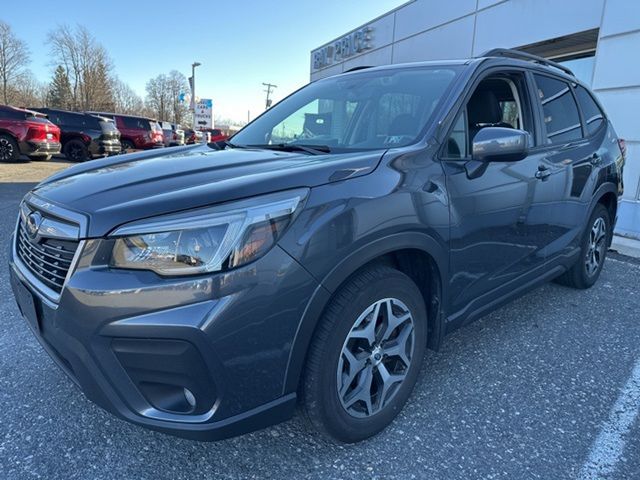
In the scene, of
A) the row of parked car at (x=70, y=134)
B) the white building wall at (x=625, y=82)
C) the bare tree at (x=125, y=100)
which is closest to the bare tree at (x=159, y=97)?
the bare tree at (x=125, y=100)

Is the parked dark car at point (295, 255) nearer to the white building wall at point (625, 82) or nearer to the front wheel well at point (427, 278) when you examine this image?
the front wheel well at point (427, 278)

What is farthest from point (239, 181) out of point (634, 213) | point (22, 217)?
point (634, 213)

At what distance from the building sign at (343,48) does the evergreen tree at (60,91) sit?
50.1m

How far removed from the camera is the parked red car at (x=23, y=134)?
1295 cm

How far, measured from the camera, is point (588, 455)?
2027mm

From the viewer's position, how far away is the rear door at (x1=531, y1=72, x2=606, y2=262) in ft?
9.89

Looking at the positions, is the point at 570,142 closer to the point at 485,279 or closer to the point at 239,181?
the point at 485,279

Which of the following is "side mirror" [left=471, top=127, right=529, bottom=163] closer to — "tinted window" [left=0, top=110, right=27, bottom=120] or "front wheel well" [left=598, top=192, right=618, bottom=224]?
"front wheel well" [left=598, top=192, right=618, bottom=224]

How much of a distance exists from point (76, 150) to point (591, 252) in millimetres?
17273

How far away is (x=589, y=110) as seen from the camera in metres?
3.78

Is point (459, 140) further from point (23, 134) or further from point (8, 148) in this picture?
point (8, 148)

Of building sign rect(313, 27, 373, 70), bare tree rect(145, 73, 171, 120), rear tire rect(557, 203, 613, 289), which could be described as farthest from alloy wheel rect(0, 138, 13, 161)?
bare tree rect(145, 73, 171, 120)

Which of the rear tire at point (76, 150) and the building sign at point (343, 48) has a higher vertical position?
the building sign at point (343, 48)

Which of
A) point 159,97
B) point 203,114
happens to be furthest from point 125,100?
point 203,114
